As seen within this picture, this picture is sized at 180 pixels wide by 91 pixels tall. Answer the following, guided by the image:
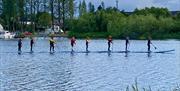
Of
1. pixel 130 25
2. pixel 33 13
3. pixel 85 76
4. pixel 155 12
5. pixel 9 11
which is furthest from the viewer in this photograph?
pixel 33 13

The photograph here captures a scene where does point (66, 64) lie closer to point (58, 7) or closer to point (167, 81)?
point (167, 81)

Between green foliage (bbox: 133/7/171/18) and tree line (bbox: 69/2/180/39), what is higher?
green foliage (bbox: 133/7/171/18)

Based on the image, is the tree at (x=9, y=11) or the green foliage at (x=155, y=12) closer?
the green foliage at (x=155, y=12)

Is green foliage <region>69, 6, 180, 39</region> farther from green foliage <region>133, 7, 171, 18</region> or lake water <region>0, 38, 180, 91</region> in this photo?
lake water <region>0, 38, 180, 91</region>

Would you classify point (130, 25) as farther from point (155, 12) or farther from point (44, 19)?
point (44, 19)

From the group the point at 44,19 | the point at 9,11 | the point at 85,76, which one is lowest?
the point at 85,76

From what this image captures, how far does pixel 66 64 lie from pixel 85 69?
5.82m

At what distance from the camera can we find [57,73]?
123 feet

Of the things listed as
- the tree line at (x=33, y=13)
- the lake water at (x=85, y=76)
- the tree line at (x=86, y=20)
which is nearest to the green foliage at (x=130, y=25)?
the tree line at (x=86, y=20)

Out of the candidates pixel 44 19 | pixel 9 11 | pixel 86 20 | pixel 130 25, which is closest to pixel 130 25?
pixel 130 25

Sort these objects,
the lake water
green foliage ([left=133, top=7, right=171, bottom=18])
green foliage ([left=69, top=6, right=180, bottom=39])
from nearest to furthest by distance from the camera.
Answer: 1. the lake water
2. green foliage ([left=69, top=6, right=180, bottom=39])
3. green foliage ([left=133, top=7, right=171, bottom=18])

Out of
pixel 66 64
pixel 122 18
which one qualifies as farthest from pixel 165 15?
pixel 66 64

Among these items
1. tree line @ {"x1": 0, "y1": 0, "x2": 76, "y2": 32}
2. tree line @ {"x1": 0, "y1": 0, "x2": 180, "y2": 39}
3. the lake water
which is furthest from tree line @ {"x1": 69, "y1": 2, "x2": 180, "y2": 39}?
the lake water

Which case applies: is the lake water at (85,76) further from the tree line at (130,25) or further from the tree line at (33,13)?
the tree line at (33,13)
